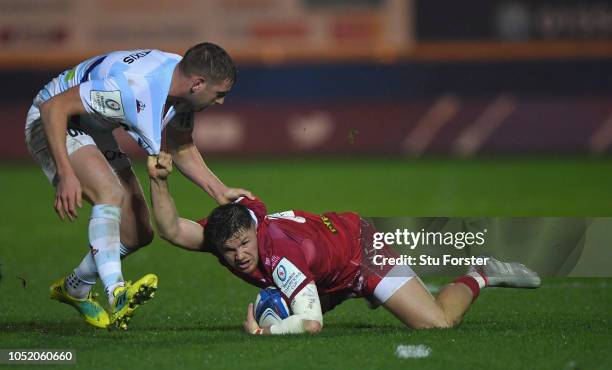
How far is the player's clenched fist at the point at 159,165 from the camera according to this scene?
20.6 feet

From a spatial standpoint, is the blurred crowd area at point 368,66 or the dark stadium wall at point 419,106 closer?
the blurred crowd area at point 368,66

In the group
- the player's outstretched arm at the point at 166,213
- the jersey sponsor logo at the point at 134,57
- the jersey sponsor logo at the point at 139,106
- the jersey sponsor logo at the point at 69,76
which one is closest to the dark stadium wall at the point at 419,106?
the jersey sponsor logo at the point at 69,76

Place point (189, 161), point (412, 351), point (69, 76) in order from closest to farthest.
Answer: point (412, 351) → point (69, 76) → point (189, 161)

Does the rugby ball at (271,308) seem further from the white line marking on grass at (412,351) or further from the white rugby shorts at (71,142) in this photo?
the white rugby shorts at (71,142)

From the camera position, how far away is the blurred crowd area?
2159 centimetres

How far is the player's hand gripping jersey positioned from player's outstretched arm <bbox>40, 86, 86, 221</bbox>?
3.03 feet

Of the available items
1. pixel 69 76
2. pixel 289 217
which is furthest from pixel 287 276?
pixel 69 76

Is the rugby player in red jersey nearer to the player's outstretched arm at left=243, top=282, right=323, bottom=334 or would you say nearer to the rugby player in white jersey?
the player's outstretched arm at left=243, top=282, right=323, bottom=334

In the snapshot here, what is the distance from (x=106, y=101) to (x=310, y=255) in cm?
140

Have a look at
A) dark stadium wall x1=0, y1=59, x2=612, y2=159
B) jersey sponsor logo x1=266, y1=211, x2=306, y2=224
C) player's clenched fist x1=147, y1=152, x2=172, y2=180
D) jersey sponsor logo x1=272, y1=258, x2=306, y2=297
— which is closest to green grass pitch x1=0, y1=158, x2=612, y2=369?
jersey sponsor logo x1=272, y1=258, x2=306, y2=297

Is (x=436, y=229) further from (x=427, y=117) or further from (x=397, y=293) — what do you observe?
(x=427, y=117)

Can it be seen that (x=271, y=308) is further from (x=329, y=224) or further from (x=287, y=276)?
(x=329, y=224)

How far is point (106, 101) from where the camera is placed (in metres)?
6.41

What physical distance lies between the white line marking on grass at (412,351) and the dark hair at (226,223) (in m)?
1.10
